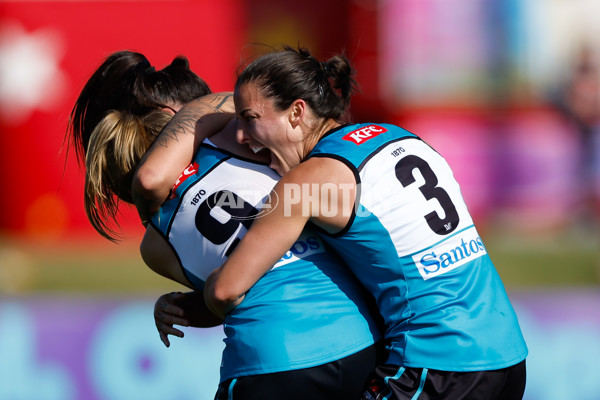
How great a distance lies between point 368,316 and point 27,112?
10.4 m

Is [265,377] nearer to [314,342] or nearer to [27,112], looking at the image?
[314,342]

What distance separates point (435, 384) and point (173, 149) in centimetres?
110

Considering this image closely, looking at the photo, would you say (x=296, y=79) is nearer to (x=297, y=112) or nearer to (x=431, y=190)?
(x=297, y=112)

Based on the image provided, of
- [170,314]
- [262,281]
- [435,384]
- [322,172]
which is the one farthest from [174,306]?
[435,384]

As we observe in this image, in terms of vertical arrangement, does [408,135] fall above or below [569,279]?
above

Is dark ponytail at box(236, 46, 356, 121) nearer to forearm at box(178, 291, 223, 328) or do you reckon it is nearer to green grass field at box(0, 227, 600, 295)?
forearm at box(178, 291, 223, 328)

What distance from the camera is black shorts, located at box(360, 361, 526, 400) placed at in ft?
7.59

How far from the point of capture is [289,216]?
228 centimetres

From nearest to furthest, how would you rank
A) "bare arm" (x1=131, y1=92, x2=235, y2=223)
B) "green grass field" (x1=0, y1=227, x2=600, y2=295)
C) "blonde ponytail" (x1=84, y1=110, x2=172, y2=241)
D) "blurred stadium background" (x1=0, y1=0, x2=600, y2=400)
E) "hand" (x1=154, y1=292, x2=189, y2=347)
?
"bare arm" (x1=131, y1=92, x2=235, y2=223)
"blonde ponytail" (x1=84, y1=110, x2=172, y2=241)
"hand" (x1=154, y1=292, x2=189, y2=347)
"green grass field" (x1=0, y1=227, x2=600, y2=295)
"blurred stadium background" (x1=0, y1=0, x2=600, y2=400)

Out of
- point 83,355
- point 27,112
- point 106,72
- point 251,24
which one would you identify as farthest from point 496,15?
point 106,72

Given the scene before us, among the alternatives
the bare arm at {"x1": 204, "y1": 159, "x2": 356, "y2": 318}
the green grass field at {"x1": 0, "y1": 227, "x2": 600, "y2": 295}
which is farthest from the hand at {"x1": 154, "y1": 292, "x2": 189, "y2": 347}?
the green grass field at {"x1": 0, "y1": 227, "x2": 600, "y2": 295}

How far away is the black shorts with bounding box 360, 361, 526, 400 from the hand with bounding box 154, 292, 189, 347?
0.81 meters

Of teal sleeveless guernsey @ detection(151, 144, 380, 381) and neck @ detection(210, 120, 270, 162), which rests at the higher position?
neck @ detection(210, 120, 270, 162)

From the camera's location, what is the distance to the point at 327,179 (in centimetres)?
228
